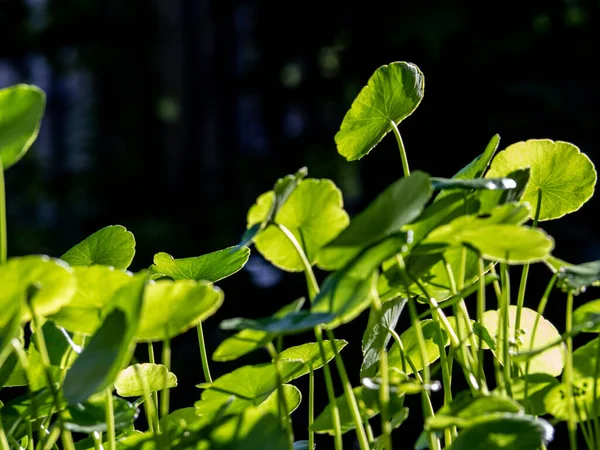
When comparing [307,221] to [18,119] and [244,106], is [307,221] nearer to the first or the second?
[18,119]

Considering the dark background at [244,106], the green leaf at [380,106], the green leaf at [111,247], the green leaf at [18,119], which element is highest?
the green leaf at [18,119]

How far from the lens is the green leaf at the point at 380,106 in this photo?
30 centimetres

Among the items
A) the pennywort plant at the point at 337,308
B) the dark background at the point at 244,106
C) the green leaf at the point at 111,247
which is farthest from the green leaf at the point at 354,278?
the dark background at the point at 244,106

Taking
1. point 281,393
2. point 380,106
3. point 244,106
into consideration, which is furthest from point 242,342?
point 244,106

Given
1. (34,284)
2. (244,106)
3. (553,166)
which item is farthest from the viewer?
(244,106)

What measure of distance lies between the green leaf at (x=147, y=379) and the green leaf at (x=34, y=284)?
5cm

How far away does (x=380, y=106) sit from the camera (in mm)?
316

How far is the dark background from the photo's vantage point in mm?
2152

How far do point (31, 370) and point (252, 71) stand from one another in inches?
116

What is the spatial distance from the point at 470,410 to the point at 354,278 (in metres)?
0.05

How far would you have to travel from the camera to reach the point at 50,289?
21 cm

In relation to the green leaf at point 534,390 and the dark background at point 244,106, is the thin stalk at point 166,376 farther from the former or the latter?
the dark background at point 244,106

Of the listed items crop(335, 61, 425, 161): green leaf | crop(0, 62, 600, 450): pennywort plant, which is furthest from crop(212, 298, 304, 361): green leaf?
crop(335, 61, 425, 161): green leaf

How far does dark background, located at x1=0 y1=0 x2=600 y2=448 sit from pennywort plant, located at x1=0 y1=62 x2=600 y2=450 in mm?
1425
